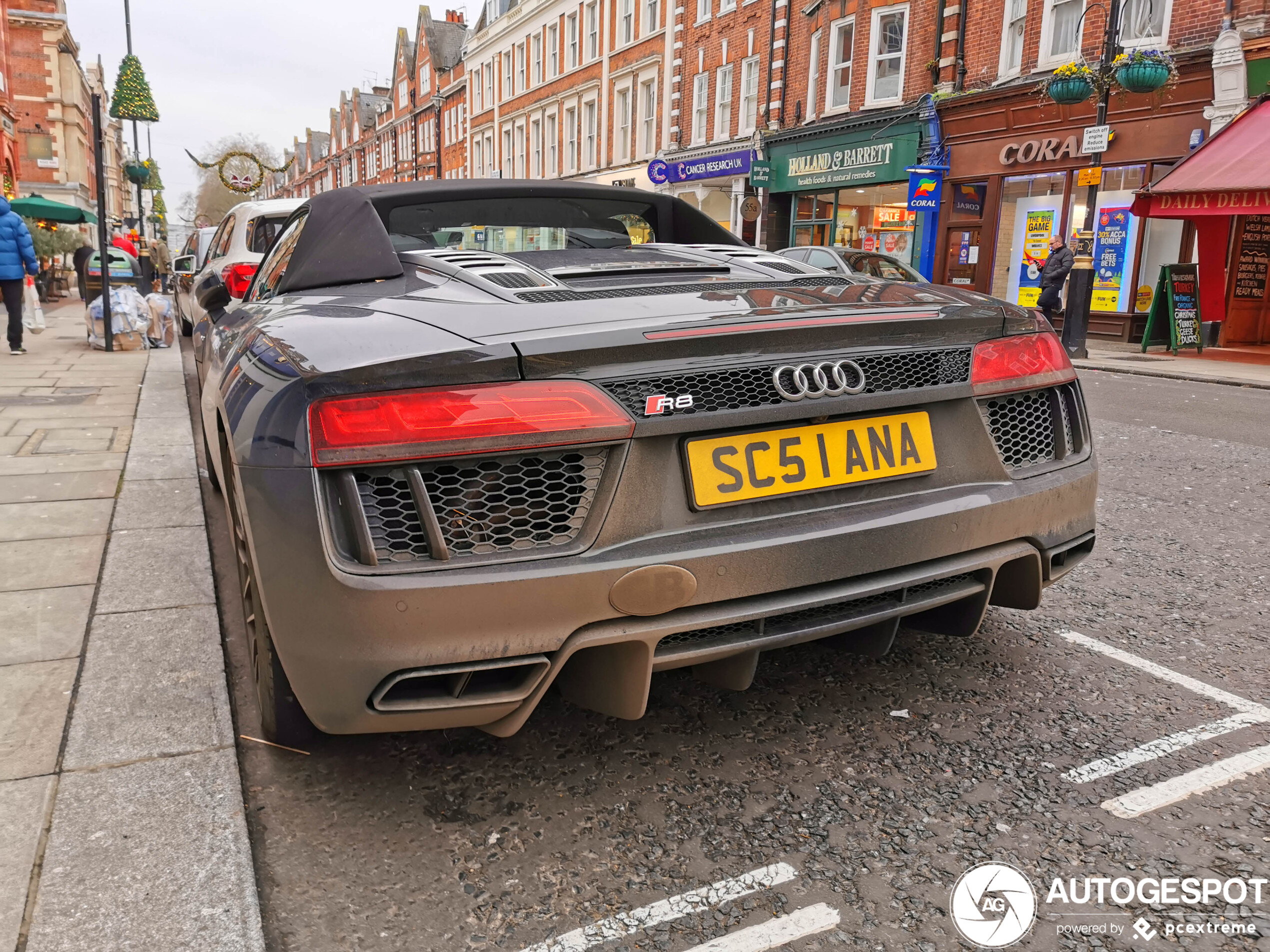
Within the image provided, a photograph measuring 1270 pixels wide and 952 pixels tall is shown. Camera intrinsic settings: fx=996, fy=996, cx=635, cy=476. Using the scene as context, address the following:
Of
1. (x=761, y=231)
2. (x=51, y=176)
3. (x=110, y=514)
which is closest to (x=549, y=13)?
(x=761, y=231)

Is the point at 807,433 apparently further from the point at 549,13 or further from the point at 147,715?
the point at 549,13

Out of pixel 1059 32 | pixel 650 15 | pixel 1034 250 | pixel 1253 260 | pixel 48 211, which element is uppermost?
pixel 650 15

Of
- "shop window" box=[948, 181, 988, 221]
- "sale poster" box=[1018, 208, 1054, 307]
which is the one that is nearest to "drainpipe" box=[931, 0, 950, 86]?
"shop window" box=[948, 181, 988, 221]

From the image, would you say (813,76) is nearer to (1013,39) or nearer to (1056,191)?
(1013,39)

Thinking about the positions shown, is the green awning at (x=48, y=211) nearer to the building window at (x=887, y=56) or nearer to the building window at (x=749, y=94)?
the building window at (x=749, y=94)

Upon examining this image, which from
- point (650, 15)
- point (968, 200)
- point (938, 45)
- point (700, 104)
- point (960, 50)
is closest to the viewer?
point (960, 50)

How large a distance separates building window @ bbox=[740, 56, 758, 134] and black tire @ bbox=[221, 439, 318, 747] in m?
27.0

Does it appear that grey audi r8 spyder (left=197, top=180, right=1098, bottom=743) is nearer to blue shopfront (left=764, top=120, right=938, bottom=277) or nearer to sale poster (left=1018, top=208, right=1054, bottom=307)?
sale poster (left=1018, top=208, right=1054, bottom=307)

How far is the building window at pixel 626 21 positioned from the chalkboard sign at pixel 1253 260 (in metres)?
23.0

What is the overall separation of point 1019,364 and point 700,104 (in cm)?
Result: 2972

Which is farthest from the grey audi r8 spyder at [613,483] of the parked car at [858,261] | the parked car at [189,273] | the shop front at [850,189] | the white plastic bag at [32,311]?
the shop front at [850,189]

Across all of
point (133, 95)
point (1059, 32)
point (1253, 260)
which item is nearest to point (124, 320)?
point (1059, 32)

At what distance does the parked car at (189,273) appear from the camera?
39.0 feet

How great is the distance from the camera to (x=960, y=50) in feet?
65.5
